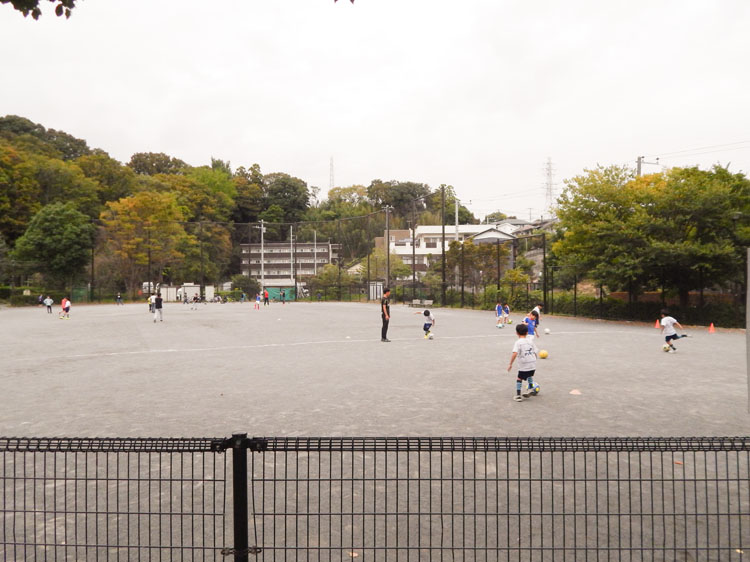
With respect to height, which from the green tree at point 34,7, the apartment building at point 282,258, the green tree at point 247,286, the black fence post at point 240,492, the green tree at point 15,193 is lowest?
the black fence post at point 240,492

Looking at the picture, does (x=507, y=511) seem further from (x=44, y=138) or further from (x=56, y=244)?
(x=44, y=138)

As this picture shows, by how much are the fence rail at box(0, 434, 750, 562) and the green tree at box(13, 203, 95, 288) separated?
63428mm

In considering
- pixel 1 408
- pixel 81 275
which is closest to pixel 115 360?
pixel 1 408

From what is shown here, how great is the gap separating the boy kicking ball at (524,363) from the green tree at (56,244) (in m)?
63.4

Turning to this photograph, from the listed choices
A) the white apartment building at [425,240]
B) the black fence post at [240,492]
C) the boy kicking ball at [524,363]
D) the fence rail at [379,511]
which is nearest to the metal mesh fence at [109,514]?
the fence rail at [379,511]

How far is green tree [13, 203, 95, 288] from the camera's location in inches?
2344

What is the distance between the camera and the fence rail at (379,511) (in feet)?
9.33

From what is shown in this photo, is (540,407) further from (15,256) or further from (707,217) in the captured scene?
(15,256)

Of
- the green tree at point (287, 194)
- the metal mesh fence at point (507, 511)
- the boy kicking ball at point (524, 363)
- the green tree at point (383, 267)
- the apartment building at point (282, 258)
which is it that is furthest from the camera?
the green tree at point (287, 194)

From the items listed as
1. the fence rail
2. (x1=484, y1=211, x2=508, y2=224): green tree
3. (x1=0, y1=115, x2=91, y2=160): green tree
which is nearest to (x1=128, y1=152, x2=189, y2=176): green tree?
(x1=0, y1=115, x2=91, y2=160): green tree

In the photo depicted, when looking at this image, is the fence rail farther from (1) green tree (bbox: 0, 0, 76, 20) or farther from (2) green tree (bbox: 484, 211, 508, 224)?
(2) green tree (bbox: 484, 211, 508, 224)

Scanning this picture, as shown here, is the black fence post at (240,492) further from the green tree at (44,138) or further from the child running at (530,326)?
the green tree at (44,138)

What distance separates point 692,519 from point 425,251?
96.8 metres

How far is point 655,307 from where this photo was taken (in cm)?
2758
